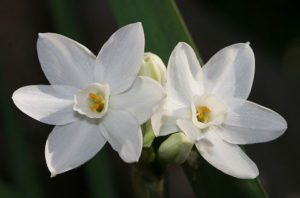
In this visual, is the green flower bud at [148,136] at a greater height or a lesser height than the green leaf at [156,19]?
lesser

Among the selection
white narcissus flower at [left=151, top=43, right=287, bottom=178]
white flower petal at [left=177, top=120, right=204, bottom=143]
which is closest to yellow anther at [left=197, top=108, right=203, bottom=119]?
white narcissus flower at [left=151, top=43, right=287, bottom=178]

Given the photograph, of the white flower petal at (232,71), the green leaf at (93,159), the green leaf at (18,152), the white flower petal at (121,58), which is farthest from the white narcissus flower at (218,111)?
the green leaf at (18,152)

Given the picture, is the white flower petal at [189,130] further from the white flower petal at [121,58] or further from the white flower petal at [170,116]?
the white flower petal at [121,58]

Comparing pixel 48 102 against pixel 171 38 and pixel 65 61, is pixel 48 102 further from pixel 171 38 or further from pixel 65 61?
pixel 171 38

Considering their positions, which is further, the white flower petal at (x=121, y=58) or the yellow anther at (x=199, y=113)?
the yellow anther at (x=199, y=113)

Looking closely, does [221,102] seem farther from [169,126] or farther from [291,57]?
[291,57]

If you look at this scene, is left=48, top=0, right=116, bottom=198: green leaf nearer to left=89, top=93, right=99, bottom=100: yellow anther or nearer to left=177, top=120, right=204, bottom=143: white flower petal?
left=89, top=93, right=99, bottom=100: yellow anther
